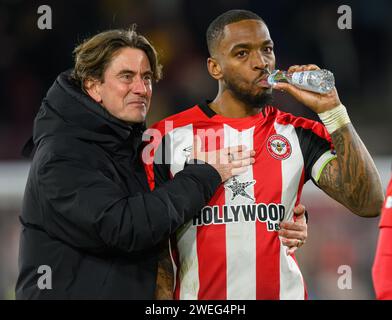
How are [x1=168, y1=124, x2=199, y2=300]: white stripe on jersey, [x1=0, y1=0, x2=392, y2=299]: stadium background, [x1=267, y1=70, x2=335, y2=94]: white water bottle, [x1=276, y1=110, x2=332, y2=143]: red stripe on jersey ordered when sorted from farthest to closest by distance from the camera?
[x1=0, y1=0, x2=392, y2=299]: stadium background < [x1=276, y1=110, x2=332, y2=143]: red stripe on jersey < [x1=168, y1=124, x2=199, y2=300]: white stripe on jersey < [x1=267, y1=70, x2=335, y2=94]: white water bottle

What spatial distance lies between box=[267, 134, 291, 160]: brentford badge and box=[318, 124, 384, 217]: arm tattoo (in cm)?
23

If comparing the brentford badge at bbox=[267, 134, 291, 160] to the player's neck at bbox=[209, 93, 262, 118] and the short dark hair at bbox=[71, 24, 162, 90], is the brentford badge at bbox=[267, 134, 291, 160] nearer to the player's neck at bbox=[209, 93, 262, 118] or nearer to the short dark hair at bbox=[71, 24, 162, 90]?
the player's neck at bbox=[209, 93, 262, 118]

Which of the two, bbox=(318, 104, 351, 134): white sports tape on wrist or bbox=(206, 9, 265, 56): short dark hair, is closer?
bbox=(318, 104, 351, 134): white sports tape on wrist

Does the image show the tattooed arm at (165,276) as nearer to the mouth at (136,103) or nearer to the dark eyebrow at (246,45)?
the mouth at (136,103)

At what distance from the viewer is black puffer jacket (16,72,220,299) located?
111 inches

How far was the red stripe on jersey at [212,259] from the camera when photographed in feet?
10.1

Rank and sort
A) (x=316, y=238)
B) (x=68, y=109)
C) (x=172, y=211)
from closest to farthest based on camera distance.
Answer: (x=172, y=211) → (x=68, y=109) → (x=316, y=238)

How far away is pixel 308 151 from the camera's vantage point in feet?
10.4

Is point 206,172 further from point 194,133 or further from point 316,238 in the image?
point 316,238

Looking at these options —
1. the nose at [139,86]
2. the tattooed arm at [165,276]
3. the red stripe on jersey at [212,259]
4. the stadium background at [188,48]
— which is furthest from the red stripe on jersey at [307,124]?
the stadium background at [188,48]

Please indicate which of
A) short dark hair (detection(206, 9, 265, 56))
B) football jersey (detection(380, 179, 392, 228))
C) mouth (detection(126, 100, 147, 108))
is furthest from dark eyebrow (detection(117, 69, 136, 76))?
football jersey (detection(380, 179, 392, 228))

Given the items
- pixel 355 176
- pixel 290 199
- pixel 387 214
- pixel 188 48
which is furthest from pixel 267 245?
pixel 188 48

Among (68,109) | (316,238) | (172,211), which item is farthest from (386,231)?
(316,238)
